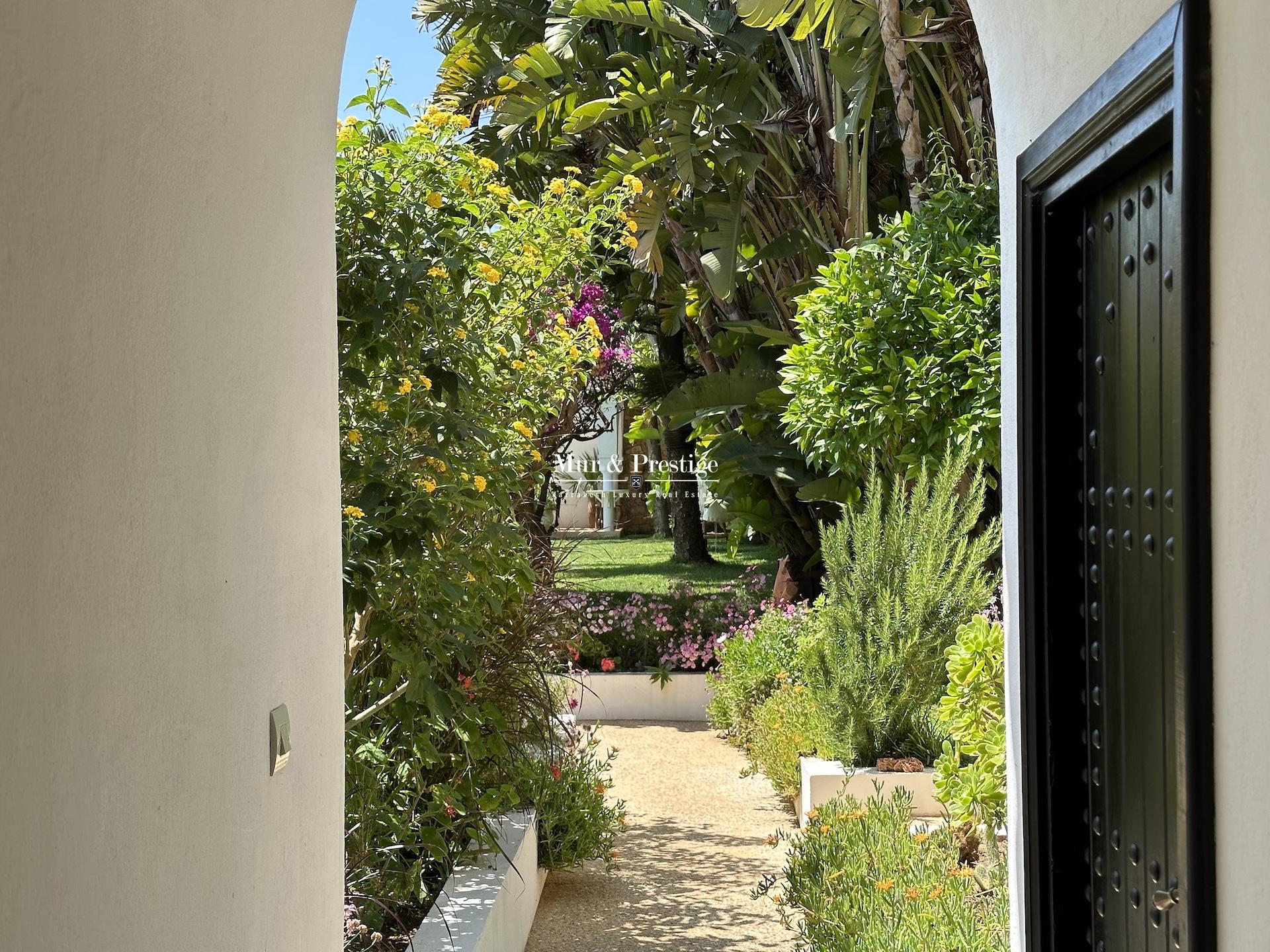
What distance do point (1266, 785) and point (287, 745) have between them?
1.77m

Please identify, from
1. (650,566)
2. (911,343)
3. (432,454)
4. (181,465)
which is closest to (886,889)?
(432,454)

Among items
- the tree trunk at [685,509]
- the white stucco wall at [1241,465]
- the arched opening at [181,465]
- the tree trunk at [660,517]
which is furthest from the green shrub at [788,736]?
the tree trunk at [660,517]

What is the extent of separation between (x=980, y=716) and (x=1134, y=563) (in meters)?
2.33

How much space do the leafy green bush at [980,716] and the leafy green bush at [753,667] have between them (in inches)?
130

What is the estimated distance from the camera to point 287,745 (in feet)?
7.93

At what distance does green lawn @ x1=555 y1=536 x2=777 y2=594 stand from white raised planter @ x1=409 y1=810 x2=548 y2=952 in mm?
4814

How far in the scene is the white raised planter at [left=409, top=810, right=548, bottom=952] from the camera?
400 centimetres

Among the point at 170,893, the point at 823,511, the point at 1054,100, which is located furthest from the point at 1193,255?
the point at 823,511

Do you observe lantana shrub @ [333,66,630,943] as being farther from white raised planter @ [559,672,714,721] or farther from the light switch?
white raised planter @ [559,672,714,721]

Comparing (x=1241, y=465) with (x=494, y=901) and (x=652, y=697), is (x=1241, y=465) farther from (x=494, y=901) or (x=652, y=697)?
(x=652, y=697)

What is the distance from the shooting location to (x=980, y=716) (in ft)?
15.1

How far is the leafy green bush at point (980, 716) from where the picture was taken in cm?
448

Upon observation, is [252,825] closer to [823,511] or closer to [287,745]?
[287,745]

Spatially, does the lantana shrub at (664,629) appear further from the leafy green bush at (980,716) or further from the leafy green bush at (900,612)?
the leafy green bush at (980,716)
